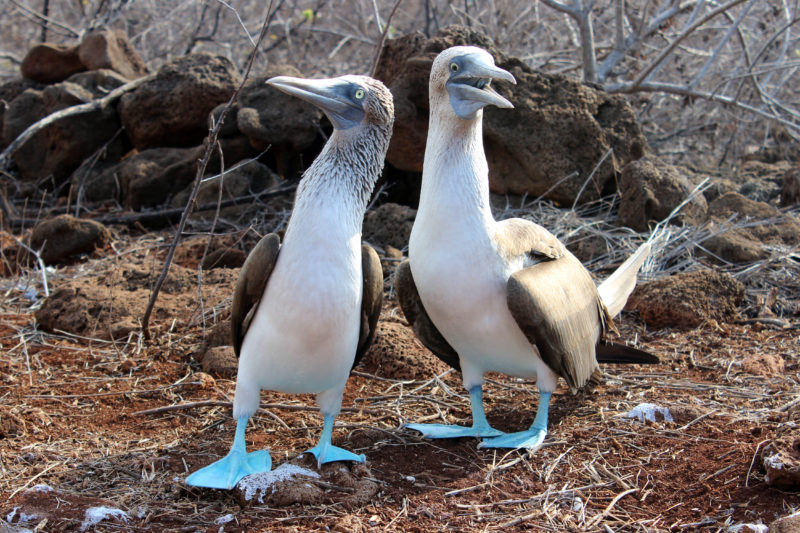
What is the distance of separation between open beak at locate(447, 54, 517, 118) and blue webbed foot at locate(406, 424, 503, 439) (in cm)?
134

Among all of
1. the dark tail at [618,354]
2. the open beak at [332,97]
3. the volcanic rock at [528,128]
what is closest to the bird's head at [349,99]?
the open beak at [332,97]

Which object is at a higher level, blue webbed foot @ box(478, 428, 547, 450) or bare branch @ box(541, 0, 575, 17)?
bare branch @ box(541, 0, 575, 17)

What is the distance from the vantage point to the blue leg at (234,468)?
2.88 metres

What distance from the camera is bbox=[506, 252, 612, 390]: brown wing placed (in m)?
3.20

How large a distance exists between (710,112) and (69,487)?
7786 mm

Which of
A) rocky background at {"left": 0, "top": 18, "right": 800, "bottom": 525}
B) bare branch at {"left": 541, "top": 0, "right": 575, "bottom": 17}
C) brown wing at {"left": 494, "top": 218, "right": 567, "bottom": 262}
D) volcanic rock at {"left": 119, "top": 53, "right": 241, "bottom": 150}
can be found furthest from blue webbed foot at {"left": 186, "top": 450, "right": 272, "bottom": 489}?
bare branch at {"left": 541, "top": 0, "right": 575, "bottom": 17}

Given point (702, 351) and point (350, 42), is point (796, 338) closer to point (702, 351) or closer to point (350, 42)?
point (702, 351)

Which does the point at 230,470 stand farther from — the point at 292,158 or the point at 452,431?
the point at 292,158

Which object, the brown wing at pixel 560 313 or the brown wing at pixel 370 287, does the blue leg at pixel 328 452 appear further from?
the brown wing at pixel 560 313

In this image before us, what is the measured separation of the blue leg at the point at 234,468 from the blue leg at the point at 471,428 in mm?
714

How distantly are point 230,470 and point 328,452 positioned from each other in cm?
38

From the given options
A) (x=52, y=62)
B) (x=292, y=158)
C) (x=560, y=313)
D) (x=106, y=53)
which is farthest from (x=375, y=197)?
(x=52, y=62)

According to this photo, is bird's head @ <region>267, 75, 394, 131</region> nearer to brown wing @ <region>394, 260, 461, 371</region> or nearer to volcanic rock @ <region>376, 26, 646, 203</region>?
brown wing @ <region>394, 260, 461, 371</region>

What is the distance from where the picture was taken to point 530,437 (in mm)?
3361
